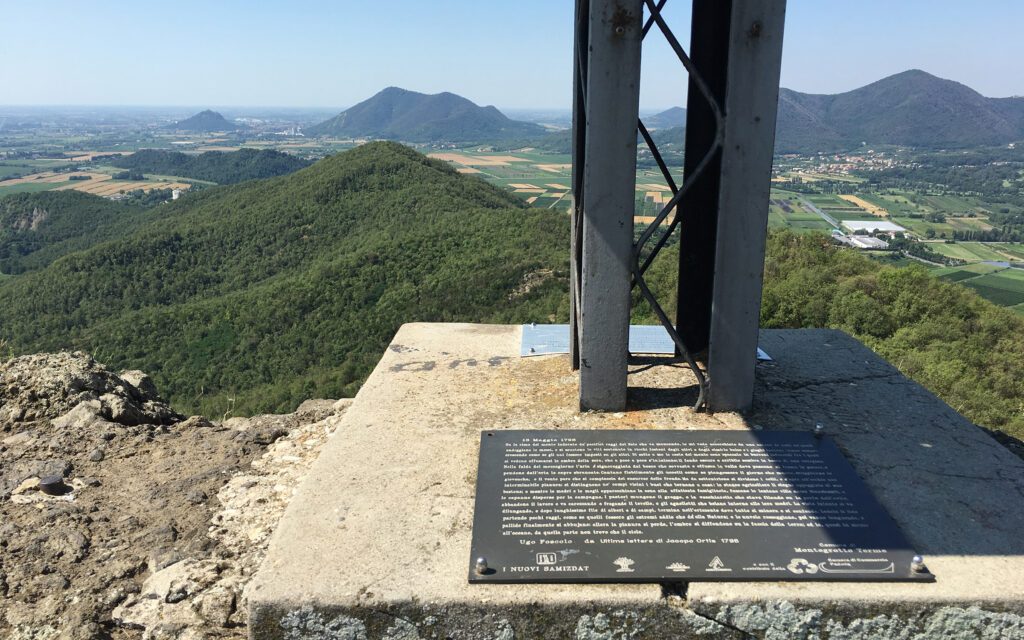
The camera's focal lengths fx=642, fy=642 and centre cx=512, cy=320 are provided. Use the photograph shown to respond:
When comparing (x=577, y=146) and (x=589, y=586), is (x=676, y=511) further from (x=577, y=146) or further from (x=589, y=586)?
(x=577, y=146)

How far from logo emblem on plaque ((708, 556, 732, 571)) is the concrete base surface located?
7cm

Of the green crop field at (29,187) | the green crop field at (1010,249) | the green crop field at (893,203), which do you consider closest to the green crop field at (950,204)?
the green crop field at (893,203)

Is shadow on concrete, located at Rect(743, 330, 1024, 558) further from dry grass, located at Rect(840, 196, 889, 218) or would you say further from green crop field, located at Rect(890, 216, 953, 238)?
dry grass, located at Rect(840, 196, 889, 218)

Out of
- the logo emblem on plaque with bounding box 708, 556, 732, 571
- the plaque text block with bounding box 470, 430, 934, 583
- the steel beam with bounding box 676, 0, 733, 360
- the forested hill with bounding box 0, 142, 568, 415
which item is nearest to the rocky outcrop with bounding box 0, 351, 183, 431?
the plaque text block with bounding box 470, 430, 934, 583

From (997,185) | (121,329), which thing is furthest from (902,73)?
(121,329)

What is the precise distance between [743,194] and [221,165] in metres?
140

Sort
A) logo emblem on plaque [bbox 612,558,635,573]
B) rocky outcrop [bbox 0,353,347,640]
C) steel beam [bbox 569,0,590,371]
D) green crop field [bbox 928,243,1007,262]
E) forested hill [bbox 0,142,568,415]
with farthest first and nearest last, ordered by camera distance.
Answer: green crop field [bbox 928,243,1007,262] → forested hill [bbox 0,142,568,415] → steel beam [bbox 569,0,590,371] → rocky outcrop [bbox 0,353,347,640] → logo emblem on plaque [bbox 612,558,635,573]

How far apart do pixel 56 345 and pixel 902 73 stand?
215m

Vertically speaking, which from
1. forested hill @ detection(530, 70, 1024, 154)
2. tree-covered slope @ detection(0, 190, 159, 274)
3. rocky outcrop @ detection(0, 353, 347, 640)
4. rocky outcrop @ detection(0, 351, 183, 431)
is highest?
forested hill @ detection(530, 70, 1024, 154)

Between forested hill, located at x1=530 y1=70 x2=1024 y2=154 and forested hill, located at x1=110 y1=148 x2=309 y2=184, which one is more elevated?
forested hill, located at x1=530 y1=70 x2=1024 y2=154

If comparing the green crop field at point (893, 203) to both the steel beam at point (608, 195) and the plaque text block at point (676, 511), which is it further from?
the plaque text block at point (676, 511)

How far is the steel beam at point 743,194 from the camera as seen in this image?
3.35m

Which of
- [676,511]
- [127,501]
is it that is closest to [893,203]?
[676,511]

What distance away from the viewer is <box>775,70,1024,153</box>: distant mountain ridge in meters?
136
